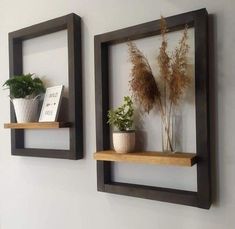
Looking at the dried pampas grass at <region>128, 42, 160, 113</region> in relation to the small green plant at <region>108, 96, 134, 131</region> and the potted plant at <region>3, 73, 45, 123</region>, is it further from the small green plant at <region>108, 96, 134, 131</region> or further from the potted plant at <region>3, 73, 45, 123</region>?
the potted plant at <region>3, 73, 45, 123</region>

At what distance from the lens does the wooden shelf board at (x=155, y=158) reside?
2.91 feet

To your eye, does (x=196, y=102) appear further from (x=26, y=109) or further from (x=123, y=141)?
(x=26, y=109)

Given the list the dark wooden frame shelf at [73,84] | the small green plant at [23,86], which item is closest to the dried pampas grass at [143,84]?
the dark wooden frame shelf at [73,84]

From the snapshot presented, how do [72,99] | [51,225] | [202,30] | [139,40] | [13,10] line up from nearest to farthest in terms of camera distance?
1. [202,30]
2. [139,40]
3. [72,99]
4. [51,225]
5. [13,10]

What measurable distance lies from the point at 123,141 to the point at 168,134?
174 mm

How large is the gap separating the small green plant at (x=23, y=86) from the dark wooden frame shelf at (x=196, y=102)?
13.5 inches

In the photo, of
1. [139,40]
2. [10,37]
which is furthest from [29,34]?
[139,40]

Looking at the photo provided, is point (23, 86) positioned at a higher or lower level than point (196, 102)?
higher

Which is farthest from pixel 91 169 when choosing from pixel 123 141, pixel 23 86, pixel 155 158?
pixel 23 86

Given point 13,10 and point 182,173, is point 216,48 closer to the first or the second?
point 182,173

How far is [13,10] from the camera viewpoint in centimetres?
148

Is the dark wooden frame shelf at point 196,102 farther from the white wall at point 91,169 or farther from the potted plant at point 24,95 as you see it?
the potted plant at point 24,95

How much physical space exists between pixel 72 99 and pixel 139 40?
1.29 ft

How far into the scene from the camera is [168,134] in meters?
1.00
